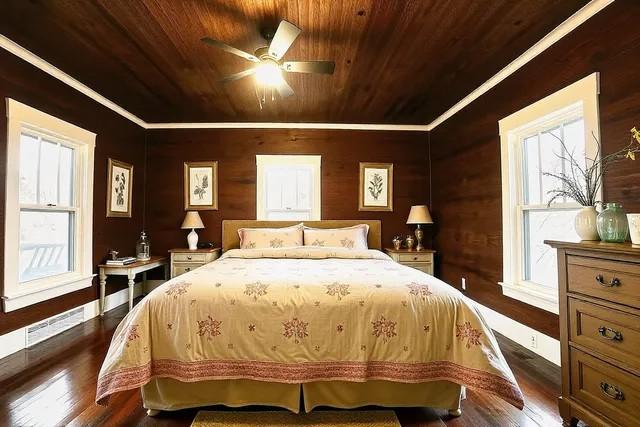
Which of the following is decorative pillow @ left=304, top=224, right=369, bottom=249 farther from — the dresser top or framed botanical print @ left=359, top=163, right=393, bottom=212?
the dresser top

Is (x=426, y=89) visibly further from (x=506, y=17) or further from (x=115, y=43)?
(x=115, y=43)

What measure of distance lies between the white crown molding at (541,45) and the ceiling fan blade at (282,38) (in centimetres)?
195

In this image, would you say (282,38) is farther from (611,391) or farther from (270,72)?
(611,391)

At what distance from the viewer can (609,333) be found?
4.74 ft

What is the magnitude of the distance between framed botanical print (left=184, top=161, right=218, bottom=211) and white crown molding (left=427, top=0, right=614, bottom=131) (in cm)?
350

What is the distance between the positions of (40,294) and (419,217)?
424 cm

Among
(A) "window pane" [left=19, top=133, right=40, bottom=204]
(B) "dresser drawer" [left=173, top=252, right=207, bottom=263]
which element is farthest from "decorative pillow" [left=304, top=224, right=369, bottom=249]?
(A) "window pane" [left=19, top=133, right=40, bottom=204]

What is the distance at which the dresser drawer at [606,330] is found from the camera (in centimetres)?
135


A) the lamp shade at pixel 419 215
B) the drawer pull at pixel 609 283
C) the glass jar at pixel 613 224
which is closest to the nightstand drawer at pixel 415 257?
the lamp shade at pixel 419 215

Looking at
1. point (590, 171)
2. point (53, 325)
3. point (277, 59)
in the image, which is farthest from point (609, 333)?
point (53, 325)

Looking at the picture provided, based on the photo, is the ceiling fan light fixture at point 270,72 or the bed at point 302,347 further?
the ceiling fan light fixture at point 270,72

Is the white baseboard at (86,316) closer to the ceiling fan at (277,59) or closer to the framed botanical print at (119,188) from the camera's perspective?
the framed botanical print at (119,188)

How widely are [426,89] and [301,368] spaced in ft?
10.3

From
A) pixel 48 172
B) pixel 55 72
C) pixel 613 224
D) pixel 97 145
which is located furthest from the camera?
pixel 97 145
